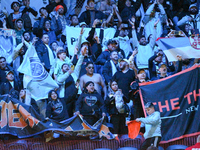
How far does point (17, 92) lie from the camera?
10.7m

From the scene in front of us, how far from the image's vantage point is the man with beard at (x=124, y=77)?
36.0 ft

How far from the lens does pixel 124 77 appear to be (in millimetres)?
11062

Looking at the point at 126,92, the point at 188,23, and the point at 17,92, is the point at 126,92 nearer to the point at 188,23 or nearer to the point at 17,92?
the point at 17,92

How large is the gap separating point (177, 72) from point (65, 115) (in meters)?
2.79

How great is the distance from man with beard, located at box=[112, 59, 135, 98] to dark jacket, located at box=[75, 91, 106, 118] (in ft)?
2.84

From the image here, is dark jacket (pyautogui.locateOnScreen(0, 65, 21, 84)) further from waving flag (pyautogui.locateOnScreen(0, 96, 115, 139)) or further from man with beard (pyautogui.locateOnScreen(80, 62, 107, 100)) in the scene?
man with beard (pyautogui.locateOnScreen(80, 62, 107, 100))

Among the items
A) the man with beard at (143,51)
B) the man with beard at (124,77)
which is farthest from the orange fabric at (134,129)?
the man with beard at (143,51)

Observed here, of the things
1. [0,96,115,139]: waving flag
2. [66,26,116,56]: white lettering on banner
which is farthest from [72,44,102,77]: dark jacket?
[0,96,115,139]: waving flag

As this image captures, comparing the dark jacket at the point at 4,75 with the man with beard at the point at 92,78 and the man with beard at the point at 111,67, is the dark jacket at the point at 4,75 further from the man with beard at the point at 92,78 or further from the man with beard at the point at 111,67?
the man with beard at the point at 111,67

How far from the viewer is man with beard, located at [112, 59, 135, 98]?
11.0m

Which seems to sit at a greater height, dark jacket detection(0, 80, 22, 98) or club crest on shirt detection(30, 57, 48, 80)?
club crest on shirt detection(30, 57, 48, 80)

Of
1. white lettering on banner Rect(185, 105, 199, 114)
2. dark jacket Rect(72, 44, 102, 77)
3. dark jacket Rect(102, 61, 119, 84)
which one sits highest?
dark jacket Rect(72, 44, 102, 77)

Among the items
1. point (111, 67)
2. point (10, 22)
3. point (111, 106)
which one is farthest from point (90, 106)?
point (10, 22)

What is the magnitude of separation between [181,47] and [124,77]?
170cm
